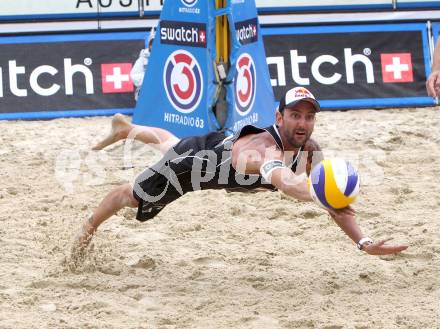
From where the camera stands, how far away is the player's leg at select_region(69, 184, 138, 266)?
4.73 m

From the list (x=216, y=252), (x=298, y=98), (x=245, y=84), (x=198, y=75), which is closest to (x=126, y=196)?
(x=216, y=252)

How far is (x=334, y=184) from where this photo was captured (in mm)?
3635

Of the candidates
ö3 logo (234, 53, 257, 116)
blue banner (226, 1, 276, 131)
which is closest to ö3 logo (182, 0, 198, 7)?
blue banner (226, 1, 276, 131)

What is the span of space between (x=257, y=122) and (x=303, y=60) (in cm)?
142

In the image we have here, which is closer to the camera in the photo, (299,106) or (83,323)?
(83,323)

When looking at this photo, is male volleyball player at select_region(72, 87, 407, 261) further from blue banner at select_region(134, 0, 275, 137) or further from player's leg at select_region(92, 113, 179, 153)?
blue banner at select_region(134, 0, 275, 137)

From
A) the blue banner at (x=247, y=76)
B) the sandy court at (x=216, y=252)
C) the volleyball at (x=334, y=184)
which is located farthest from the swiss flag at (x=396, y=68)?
the volleyball at (x=334, y=184)

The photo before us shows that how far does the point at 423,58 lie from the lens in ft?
29.3

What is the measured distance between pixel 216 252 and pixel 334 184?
159 cm

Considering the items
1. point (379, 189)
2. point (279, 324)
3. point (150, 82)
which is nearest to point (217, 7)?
point (150, 82)

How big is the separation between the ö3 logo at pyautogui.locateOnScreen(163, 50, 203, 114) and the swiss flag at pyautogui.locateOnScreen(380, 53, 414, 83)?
2329mm

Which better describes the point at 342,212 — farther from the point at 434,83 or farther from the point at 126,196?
the point at 126,196

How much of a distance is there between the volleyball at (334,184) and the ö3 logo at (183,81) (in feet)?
12.7

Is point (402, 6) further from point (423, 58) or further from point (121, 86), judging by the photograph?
point (121, 86)
